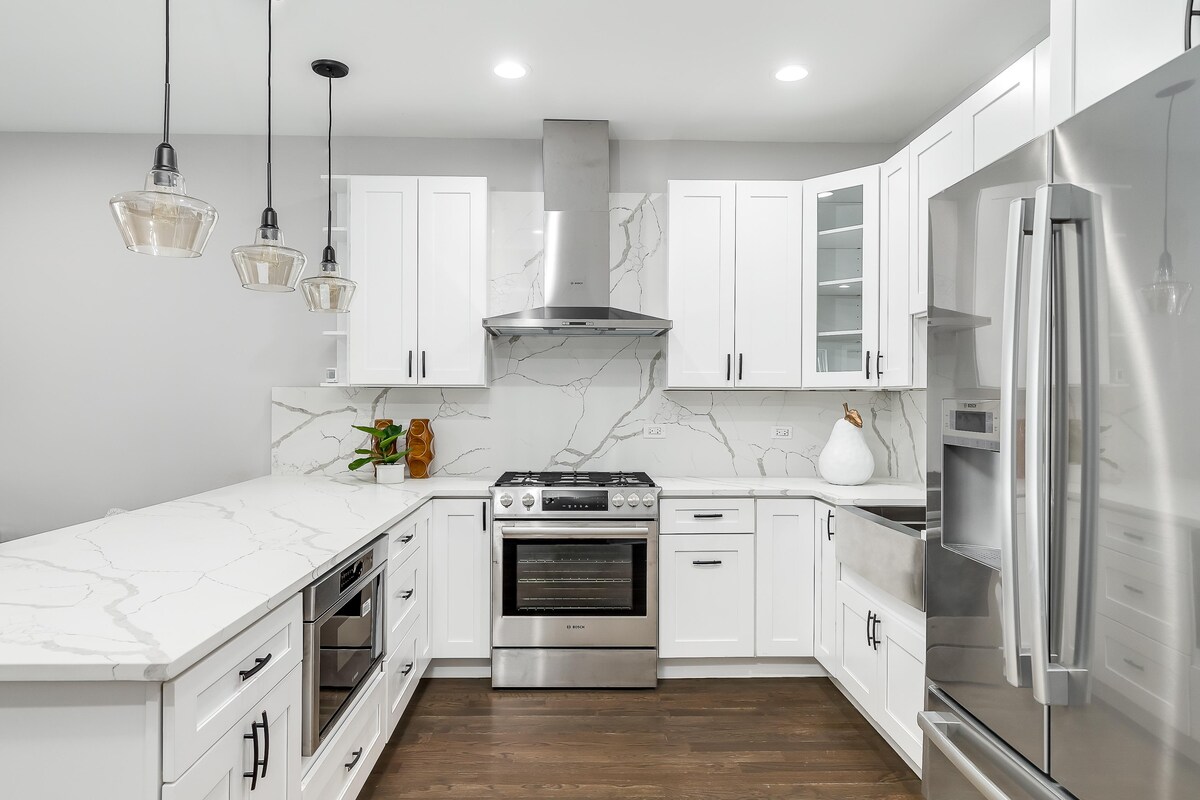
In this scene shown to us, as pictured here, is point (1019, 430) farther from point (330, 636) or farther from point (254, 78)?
point (254, 78)

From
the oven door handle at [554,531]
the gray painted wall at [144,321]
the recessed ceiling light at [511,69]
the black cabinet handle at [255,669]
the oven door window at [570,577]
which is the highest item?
the recessed ceiling light at [511,69]

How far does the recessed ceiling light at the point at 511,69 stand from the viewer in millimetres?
2770

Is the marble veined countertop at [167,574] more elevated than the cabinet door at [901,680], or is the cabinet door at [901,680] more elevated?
the marble veined countertop at [167,574]

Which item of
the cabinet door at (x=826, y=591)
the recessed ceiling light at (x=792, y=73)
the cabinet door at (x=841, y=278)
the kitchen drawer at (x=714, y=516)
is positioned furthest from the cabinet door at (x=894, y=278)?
the kitchen drawer at (x=714, y=516)

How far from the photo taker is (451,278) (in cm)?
327

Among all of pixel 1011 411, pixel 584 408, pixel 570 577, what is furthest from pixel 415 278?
pixel 1011 411

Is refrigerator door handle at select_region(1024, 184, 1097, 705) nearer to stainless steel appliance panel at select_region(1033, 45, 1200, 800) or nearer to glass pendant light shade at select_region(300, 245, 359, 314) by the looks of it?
stainless steel appliance panel at select_region(1033, 45, 1200, 800)

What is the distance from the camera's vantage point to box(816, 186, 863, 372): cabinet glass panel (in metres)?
3.17

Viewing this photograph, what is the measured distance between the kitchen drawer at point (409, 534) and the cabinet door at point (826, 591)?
5.88ft

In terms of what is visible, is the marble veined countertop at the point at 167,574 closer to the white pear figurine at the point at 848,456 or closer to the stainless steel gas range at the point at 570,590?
the white pear figurine at the point at 848,456

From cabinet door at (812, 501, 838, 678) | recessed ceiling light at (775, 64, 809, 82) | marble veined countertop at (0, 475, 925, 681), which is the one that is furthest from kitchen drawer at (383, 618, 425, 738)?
recessed ceiling light at (775, 64, 809, 82)

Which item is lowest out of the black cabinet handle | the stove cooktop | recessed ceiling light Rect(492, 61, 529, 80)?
the black cabinet handle

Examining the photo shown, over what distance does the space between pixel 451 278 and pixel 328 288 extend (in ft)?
2.88

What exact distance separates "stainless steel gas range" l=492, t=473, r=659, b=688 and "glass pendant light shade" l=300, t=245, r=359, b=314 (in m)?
1.08
